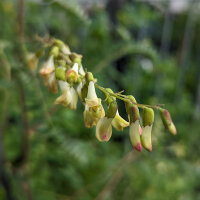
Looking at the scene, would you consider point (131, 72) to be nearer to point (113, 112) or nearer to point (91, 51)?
point (91, 51)

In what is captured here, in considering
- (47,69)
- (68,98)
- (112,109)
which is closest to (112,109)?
(112,109)

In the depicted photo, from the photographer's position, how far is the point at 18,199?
4.36 feet

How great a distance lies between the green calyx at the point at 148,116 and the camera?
0.58 m

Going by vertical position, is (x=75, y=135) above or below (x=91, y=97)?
below

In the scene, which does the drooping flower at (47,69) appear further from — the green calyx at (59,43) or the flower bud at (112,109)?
the flower bud at (112,109)

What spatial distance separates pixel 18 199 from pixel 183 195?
0.99 m

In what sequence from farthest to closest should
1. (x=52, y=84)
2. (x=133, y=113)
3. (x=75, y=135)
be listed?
1. (x=75, y=135)
2. (x=52, y=84)
3. (x=133, y=113)

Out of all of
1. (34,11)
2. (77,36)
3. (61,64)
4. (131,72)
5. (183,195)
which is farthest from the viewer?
(131,72)

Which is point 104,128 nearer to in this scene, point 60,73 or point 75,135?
point 60,73

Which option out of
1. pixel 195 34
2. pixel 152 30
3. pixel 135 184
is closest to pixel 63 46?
pixel 135 184

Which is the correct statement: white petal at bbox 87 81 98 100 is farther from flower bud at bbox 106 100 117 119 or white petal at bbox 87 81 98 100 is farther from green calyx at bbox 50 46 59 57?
green calyx at bbox 50 46 59 57

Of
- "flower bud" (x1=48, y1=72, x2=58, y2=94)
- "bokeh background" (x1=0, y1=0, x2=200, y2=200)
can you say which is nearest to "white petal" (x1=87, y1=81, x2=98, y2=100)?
"flower bud" (x1=48, y1=72, x2=58, y2=94)

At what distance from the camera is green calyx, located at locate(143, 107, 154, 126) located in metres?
0.58

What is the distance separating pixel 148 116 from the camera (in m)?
0.59
